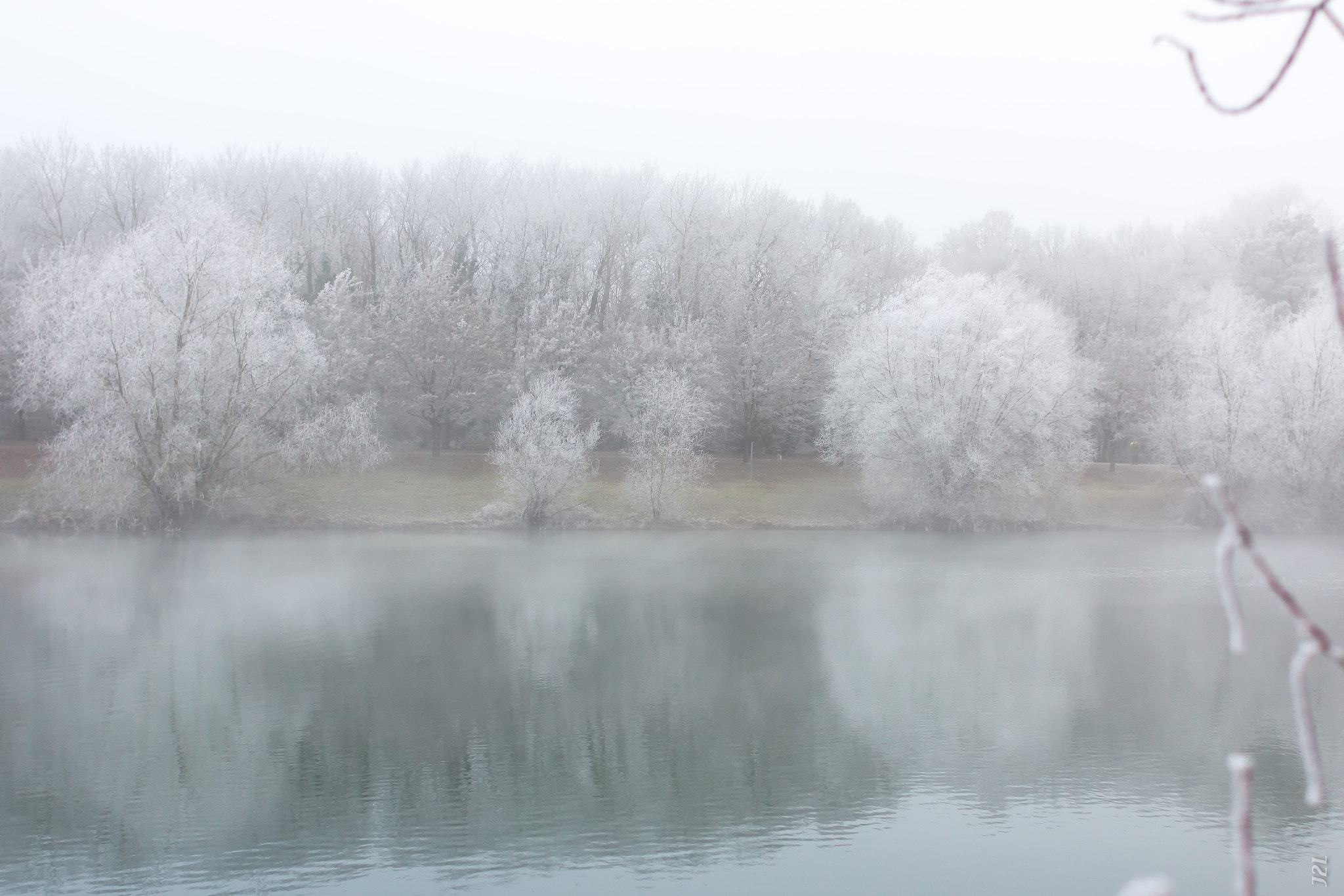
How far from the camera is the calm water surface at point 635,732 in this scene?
13.4 m

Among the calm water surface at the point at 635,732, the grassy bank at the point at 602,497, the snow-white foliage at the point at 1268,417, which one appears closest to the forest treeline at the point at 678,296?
the snow-white foliage at the point at 1268,417

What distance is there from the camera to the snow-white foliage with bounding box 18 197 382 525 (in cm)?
3550

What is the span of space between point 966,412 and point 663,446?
12.5m

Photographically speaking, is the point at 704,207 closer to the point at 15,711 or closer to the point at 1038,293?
the point at 1038,293

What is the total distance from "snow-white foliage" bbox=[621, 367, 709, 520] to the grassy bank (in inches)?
36.2

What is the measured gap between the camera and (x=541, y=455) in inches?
1641

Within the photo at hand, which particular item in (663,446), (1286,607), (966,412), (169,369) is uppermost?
(169,369)

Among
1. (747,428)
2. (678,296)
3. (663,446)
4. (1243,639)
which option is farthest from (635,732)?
(678,296)

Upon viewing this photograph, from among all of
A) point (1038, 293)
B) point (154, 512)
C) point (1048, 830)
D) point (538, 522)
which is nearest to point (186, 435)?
point (154, 512)

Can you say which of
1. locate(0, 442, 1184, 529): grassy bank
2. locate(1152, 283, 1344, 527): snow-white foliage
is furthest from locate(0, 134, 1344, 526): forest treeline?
locate(0, 442, 1184, 529): grassy bank

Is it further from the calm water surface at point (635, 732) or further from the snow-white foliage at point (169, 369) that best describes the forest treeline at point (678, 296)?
the calm water surface at point (635, 732)

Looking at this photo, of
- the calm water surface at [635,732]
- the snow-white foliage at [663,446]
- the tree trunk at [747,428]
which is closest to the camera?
the calm water surface at [635,732]

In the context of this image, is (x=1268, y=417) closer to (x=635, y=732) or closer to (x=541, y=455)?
(x=541, y=455)

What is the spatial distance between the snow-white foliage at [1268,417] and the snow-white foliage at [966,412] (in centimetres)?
450
